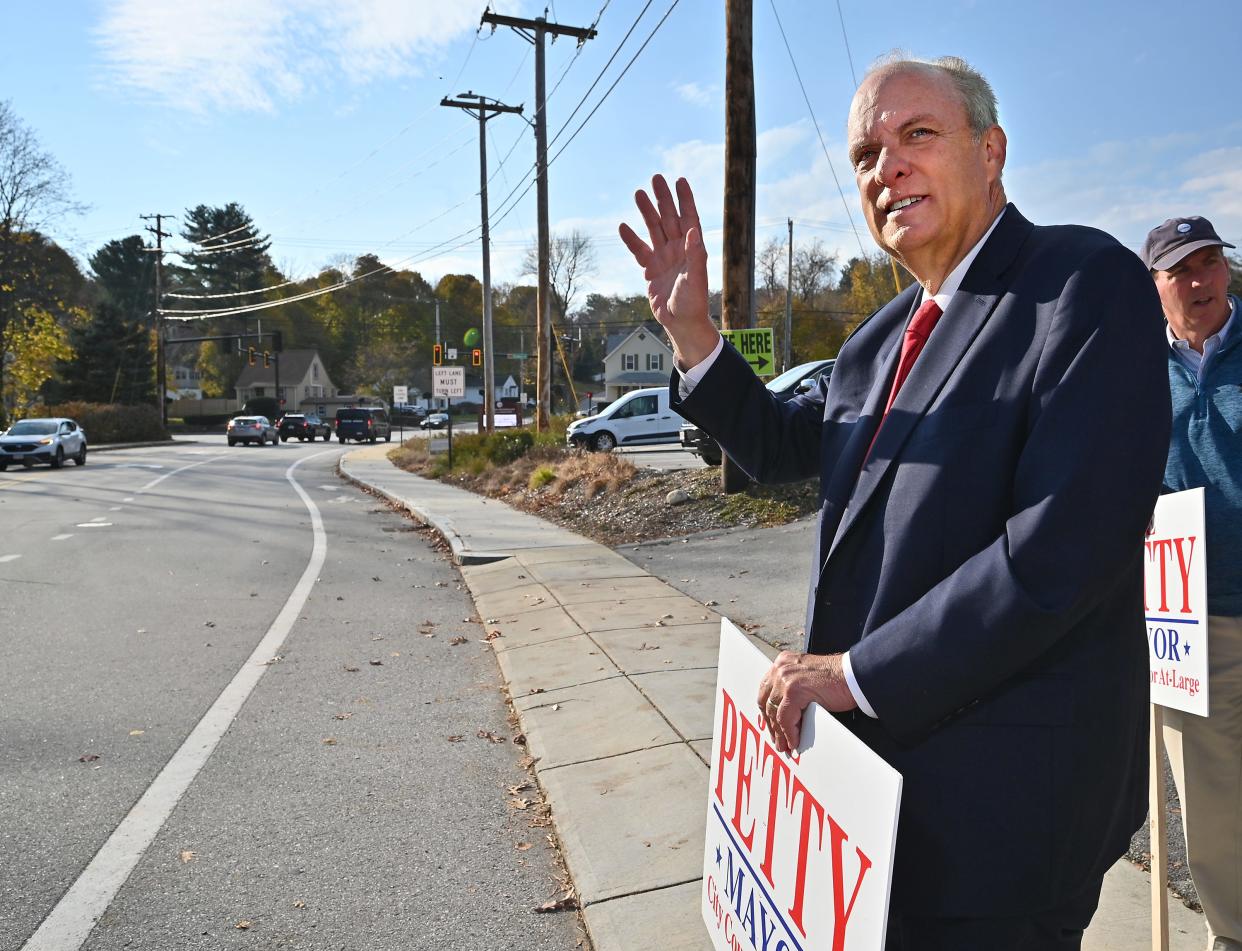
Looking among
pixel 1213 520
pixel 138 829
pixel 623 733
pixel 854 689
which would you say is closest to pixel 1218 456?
pixel 1213 520

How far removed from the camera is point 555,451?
22844 mm

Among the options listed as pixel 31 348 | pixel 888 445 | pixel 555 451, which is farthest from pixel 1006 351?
pixel 31 348

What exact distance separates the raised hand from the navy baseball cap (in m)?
1.49

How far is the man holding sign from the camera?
287 cm

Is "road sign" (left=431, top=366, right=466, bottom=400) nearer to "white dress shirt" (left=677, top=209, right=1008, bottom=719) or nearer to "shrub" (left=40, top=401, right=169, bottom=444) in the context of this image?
"white dress shirt" (left=677, top=209, right=1008, bottom=719)

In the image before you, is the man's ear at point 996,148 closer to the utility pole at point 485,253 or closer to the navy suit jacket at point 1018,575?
the navy suit jacket at point 1018,575

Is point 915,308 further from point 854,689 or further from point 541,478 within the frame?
point 541,478

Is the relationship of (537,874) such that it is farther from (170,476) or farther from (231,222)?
(231,222)

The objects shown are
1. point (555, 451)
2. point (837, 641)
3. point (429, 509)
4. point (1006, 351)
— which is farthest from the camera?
point (555, 451)

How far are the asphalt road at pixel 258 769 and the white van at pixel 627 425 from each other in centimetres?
1757

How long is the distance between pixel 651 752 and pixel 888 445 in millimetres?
3562

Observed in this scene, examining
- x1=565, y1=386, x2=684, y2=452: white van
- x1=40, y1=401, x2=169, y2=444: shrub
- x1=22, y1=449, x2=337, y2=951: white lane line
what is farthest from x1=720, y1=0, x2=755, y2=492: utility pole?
x1=40, y1=401, x2=169, y2=444: shrub

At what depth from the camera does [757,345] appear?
451 inches

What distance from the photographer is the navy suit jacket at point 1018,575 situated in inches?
62.7
